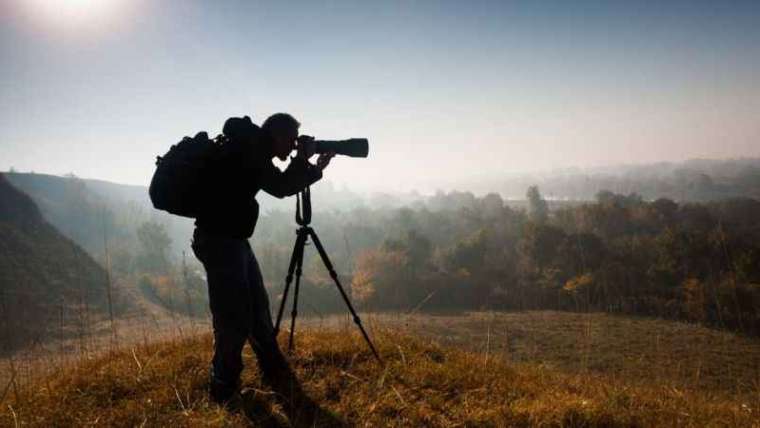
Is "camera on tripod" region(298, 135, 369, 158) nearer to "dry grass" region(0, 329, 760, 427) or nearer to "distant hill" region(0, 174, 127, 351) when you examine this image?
"dry grass" region(0, 329, 760, 427)

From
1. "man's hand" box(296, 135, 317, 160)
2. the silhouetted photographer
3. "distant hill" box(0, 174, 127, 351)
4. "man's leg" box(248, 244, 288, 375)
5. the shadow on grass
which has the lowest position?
"distant hill" box(0, 174, 127, 351)

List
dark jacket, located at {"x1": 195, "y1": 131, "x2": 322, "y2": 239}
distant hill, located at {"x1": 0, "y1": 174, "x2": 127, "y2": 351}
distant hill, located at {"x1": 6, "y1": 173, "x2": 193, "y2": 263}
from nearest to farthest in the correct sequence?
dark jacket, located at {"x1": 195, "y1": 131, "x2": 322, "y2": 239} → distant hill, located at {"x1": 0, "y1": 174, "x2": 127, "y2": 351} → distant hill, located at {"x1": 6, "y1": 173, "x2": 193, "y2": 263}

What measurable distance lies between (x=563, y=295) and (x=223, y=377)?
47.8 metres

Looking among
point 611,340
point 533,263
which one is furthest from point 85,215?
point 611,340

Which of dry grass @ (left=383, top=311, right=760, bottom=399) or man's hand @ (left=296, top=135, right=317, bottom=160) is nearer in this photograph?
man's hand @ (left=296, top=135, right=317, bottom=160)

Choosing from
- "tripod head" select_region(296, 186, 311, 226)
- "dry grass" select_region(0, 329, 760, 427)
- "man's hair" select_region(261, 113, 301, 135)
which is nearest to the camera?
"dry grass" select_region(0, 329, 760, 427)

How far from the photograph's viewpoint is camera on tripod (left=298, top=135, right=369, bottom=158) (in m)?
3.85

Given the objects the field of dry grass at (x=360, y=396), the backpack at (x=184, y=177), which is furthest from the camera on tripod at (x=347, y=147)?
the field of dry grass at (x=360, y=396)

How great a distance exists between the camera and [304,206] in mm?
3836

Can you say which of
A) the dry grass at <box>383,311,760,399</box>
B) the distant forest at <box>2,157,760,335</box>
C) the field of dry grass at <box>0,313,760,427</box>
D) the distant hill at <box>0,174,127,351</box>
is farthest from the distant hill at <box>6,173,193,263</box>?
the field of dry grass at <box>0,313,760,427</box>

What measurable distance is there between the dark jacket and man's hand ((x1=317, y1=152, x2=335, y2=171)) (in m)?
0.16

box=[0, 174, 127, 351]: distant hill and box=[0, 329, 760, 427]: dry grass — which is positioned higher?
box=[0, 329, 760, 427]: dry grass

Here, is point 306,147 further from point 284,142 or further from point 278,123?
point 278,123

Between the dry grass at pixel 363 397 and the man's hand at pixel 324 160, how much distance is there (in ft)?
6.73
